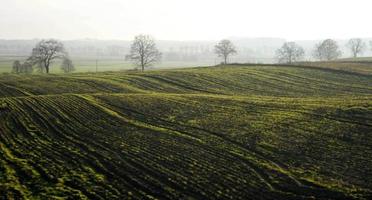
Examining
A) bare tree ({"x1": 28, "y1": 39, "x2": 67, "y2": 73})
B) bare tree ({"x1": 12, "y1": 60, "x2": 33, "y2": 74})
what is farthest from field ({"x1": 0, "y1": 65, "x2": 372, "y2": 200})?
bare tree ({"x1": 12, "y1": 60, "x2": 33, "y2": 74})

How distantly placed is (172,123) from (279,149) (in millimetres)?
11434

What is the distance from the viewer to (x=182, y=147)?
3123cm

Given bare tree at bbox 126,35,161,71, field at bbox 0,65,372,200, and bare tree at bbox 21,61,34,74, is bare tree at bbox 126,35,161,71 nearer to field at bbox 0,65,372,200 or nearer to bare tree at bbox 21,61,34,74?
bare tree at bbox 21,61,34,74

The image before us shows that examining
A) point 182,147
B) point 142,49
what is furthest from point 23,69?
point 182,147

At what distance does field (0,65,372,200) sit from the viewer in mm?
23797

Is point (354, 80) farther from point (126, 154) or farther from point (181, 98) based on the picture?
point (126, 154)

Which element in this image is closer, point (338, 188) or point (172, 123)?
point (338, 188)

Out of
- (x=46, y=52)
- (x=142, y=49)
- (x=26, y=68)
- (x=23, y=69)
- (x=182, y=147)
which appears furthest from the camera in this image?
(x=23, y=69)

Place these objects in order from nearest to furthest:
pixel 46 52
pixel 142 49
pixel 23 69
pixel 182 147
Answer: pixel 182 147
pixel 46 52
pixel 142 49
pixel 23 69

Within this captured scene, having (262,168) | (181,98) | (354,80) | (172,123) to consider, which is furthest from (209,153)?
(354,80)

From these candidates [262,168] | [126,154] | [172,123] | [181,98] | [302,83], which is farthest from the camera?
[302,83]

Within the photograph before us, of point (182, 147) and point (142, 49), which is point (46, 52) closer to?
point (142, 49)

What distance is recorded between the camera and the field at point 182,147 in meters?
23.8

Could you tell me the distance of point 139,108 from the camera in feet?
142
